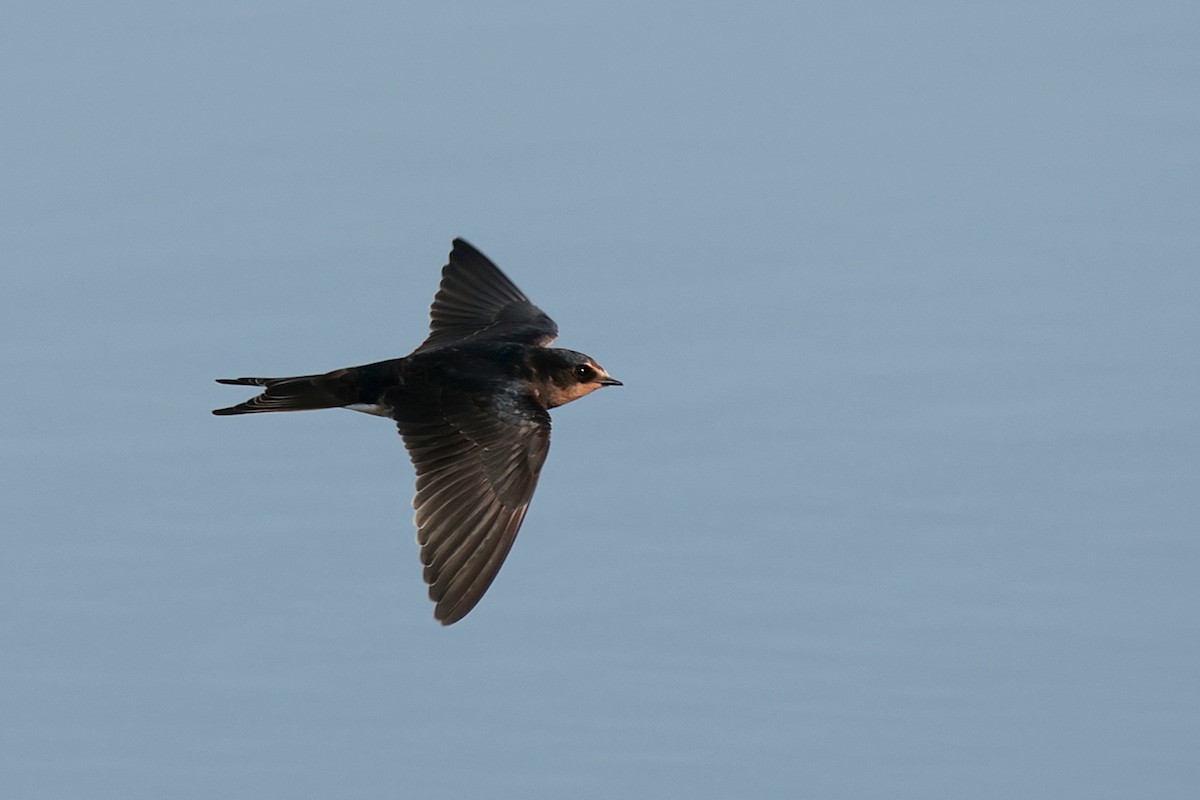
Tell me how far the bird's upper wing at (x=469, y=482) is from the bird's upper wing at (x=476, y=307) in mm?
926

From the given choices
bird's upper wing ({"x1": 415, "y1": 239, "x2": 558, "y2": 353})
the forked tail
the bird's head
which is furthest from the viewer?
bird's upper wing ({"x1": 415, "y1": 239, "x2": 558, "y2": 353})

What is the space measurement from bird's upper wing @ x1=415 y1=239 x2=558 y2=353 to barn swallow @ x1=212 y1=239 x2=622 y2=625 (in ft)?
0.32

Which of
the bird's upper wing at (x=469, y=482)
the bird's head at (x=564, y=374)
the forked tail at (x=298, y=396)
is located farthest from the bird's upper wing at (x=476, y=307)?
the bird's upper wing at (x=469, y=482)

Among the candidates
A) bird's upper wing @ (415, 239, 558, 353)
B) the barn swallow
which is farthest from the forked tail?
bird's upper wing @ (415, 239, 558, 353)

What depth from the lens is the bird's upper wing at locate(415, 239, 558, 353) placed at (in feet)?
34.3

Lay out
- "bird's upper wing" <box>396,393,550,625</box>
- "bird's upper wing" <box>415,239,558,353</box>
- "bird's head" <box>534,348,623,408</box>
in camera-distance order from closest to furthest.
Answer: "bird's upper wing" <box>396,393,550,625</box>
"bird's head" <box>534,348,623,408</box>
"bird's upper wing" <box>415,239,558,353</box>

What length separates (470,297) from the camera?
10.7 metres

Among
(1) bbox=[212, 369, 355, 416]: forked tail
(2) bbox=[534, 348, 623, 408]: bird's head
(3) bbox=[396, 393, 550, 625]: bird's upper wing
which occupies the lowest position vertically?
(3) bbox=[396, 393, 550, 625]: bird's upper wing

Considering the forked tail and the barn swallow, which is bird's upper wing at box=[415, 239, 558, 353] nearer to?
the barn swallow

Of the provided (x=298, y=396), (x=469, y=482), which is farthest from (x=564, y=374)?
(x=298, y=396)

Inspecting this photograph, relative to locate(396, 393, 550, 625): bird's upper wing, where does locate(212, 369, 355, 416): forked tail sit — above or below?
above

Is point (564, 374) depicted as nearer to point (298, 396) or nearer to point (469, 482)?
point (469, 482)

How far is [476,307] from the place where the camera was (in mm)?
10672

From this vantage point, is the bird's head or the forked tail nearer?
the forked tail
